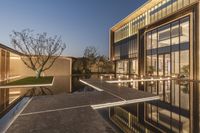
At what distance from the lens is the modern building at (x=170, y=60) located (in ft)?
17.0

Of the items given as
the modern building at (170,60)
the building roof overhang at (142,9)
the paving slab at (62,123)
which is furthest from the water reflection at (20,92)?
the building roof overhang at (142,9)

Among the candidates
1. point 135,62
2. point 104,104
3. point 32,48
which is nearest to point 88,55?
point 135,62

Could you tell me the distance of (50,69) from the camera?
32.4 meters

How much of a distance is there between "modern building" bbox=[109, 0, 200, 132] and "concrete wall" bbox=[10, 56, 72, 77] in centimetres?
1494

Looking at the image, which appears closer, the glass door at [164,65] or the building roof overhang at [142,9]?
the glass door at [164,65]

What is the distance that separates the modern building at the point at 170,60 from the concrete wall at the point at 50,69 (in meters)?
14.9

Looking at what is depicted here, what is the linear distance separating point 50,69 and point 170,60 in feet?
79.0

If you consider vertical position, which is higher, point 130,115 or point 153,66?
point 153,66

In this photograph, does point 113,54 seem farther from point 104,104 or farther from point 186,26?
point 104,104

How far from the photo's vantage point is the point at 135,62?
30.7m

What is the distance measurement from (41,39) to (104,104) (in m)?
23.9

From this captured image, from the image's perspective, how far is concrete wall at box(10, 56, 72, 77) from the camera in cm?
2949

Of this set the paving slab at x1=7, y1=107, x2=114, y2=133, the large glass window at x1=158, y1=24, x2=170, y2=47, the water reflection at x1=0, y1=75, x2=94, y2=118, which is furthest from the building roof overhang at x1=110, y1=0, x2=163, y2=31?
the paving slab at x1=7, y1=107, x2=114, y2=133

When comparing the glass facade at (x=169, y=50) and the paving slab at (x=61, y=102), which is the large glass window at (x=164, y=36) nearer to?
the glass facade at (x=169, y=50)
